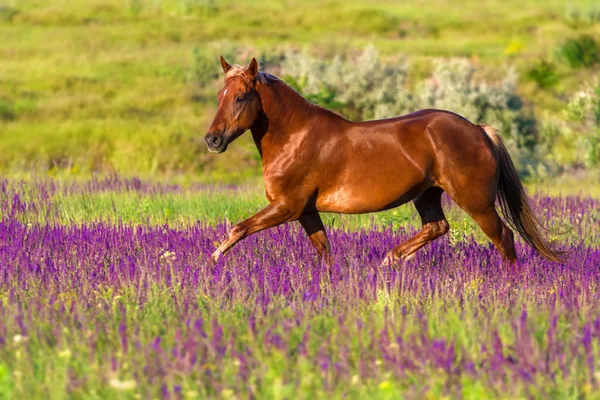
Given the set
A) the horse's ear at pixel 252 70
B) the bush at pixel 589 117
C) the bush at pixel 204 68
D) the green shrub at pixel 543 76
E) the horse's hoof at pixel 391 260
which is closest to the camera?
the horse's ear at pixel 252 70

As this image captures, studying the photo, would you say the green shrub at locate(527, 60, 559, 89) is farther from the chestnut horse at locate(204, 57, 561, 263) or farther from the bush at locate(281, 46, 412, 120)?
the chestnut horse at locate(204, 57, 561, 263)

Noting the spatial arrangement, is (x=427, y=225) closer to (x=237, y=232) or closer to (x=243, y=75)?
(x=237, y=232)

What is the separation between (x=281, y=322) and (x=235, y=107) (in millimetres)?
2627

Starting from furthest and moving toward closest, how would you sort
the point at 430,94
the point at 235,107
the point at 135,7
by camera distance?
1. the point at 135,7
2. the point at 430,94
3. the point at 235,107

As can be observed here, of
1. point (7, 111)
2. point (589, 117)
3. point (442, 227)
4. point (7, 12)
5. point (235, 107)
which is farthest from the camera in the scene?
point (7, 12)

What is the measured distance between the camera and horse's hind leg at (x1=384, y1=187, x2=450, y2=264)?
802cm

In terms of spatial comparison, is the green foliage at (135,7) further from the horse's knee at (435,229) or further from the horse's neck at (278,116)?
the horse's neck at (278,116)

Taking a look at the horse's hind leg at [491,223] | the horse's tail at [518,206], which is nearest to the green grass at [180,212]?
the horse's tail at [518,206]

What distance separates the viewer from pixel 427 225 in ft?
26.8

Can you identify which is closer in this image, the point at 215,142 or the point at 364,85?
the point at 215,142

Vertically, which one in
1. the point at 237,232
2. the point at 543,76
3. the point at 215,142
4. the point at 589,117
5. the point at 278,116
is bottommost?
the point at 543,76

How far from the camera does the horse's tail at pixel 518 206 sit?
26.2ft

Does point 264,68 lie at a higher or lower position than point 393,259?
higher

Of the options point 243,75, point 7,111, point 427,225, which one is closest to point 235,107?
point 243,75
